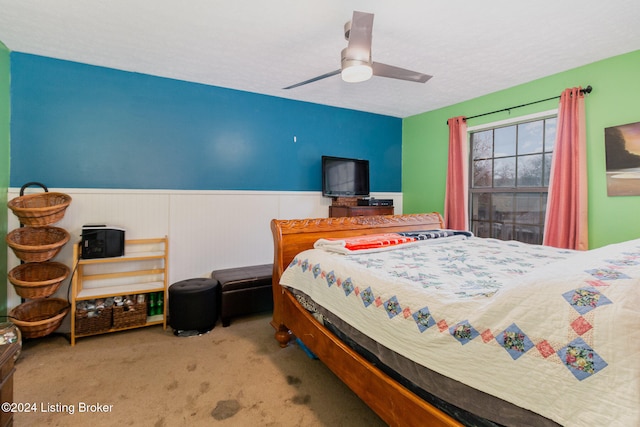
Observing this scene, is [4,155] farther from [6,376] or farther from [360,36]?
[360,36]

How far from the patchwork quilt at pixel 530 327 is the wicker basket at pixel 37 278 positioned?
240 centimetres

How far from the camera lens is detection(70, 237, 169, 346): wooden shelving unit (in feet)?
8.19

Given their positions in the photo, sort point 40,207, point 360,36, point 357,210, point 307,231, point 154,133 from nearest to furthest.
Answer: point 360,36 → point 307,231 → point 40,207 → point 154,133 → point 357,210

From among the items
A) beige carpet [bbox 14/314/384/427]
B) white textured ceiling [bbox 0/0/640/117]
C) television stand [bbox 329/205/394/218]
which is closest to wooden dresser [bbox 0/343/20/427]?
beige carpet [bbox 14/314/384/427]

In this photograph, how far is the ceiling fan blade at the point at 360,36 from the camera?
5.69ft

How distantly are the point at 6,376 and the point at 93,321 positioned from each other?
137 cm

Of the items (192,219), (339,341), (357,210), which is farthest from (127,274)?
(357,210)

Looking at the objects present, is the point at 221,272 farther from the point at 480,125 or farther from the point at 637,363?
the point at 480,125

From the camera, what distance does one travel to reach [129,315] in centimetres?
263

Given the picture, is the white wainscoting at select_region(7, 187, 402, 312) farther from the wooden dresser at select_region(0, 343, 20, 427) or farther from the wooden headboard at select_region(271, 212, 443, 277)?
the wooden dresser at select_region(0, 343, 20, 427)

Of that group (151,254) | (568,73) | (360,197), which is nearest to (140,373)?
(151,254)

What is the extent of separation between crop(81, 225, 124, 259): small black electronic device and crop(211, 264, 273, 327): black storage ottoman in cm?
92

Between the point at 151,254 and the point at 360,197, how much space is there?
266 centimetres

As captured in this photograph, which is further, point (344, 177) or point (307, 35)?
point (344, 177)
